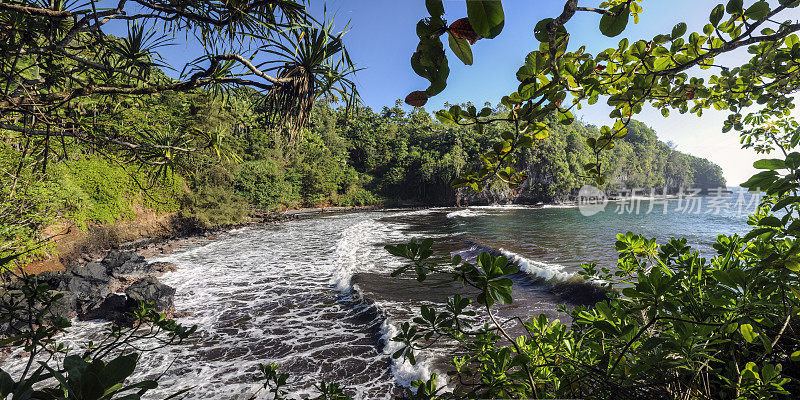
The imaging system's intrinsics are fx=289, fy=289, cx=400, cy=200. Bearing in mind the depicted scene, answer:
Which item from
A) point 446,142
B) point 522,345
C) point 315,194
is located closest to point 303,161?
point 315,194

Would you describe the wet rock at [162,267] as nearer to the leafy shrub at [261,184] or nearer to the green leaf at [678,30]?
the green leaf at [678,30]

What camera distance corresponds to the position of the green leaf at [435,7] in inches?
19.1

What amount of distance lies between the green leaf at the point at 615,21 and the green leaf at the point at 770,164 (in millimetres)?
533

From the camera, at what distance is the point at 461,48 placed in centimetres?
52

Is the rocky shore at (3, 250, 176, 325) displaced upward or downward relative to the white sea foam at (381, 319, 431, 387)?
upward

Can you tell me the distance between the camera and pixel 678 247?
149 centimetres

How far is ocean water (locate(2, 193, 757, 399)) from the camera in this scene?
13.4 ft

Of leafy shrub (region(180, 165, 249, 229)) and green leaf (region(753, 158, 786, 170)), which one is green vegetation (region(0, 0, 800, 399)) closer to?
green leaf (region(753, 158, 786, 170))

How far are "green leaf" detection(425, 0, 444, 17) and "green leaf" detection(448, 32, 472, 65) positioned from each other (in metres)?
0.04

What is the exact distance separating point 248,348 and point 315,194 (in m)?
28.8

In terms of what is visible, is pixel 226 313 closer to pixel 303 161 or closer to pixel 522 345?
pixel 522 345

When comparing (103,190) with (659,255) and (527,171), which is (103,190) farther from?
(659,255)

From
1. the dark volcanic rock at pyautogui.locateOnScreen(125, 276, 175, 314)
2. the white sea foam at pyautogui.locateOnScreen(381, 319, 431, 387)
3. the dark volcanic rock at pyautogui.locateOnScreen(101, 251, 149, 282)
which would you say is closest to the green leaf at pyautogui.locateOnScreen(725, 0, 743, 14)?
the white sea foam at pyautogui.locateOnScreen(381, 319, 431, 387)

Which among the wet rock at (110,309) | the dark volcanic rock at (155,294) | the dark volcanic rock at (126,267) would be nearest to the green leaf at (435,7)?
the dark volcanic rock at (155,294)
